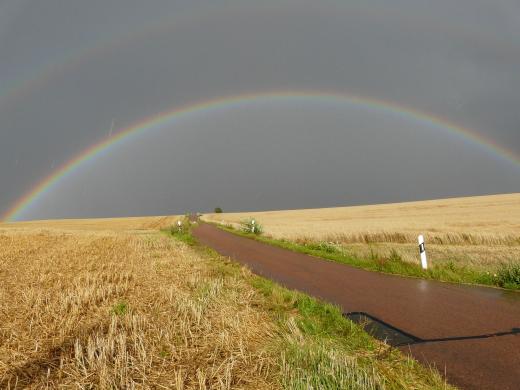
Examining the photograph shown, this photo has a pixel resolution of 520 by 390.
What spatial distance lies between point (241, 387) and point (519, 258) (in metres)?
14.8

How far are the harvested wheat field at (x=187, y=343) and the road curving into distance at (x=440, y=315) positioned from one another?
1.82 ft

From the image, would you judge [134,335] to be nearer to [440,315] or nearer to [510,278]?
[440,315]

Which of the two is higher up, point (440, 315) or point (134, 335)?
point (134, 335)

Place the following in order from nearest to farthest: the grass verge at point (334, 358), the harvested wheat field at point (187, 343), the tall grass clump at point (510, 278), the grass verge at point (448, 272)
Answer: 1. the grass verge at point (334, 358)
2. the harvested wheat field at point (187, 343)
3. the tall grass clump at point (510, 278)
4. the grass verge at point (448, 272)

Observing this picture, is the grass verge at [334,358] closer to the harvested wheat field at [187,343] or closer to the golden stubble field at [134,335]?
the harvested wheat field at [187,343]

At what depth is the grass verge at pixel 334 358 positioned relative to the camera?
3404 mm

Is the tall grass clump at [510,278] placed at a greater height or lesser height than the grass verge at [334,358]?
greater

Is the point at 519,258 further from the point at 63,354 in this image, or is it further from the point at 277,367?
the point at 63,354

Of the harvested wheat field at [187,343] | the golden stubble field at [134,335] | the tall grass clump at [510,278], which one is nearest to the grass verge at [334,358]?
the harvested wheat field at [187,343]

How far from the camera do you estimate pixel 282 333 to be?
15.6 feet

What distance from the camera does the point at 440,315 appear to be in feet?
20.5

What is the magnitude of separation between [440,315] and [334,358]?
11.7 feet

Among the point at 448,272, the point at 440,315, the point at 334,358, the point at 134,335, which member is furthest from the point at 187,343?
the point at 448,272

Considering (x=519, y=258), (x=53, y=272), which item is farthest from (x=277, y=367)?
(x=519, y=258)
